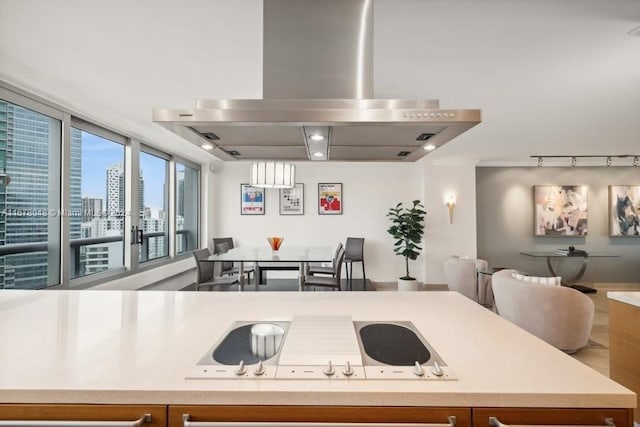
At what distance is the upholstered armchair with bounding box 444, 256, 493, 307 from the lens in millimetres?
4691

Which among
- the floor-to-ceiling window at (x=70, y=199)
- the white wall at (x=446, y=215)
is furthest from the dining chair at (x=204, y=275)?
the white wall at (x=446, y=215)

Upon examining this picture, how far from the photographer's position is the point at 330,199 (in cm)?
638

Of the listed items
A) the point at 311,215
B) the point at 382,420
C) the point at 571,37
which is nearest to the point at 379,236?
the point at 311,215

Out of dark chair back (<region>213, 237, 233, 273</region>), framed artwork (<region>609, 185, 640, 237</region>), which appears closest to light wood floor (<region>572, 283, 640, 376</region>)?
framed artwork (<region>609, 185, 640, 237</region>)

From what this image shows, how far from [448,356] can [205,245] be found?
18.7 feet

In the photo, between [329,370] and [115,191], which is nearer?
[329,370]

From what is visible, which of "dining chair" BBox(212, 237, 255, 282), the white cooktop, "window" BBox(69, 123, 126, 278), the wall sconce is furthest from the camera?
the wall sconce

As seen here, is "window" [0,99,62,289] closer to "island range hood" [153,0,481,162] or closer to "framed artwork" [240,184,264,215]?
"island range hood" [153,0,481,162]

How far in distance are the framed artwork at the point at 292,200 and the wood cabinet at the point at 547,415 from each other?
5625mm

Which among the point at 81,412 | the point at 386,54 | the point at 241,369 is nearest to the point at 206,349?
the point at 241,369

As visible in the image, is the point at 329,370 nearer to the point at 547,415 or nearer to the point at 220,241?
the point at 547,415

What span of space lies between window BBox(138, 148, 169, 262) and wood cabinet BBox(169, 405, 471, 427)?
3877 millimetres

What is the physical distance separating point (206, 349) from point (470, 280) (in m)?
4.42

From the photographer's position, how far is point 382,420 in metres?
0.85
